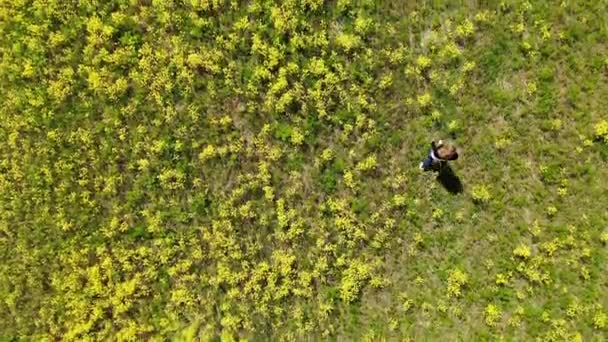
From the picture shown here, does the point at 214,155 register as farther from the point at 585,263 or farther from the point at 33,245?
the point at 585,263

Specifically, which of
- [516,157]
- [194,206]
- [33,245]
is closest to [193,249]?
[194,206]

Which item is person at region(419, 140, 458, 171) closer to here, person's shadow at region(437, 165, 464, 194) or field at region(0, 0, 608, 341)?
person's shadow at region(437, 165, 464, 194)

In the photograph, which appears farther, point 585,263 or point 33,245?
point 33,245

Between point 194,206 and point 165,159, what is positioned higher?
point 165,159

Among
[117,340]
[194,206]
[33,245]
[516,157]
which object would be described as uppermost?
[516,157]

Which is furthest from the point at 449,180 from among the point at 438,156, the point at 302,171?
the point at 302,171
